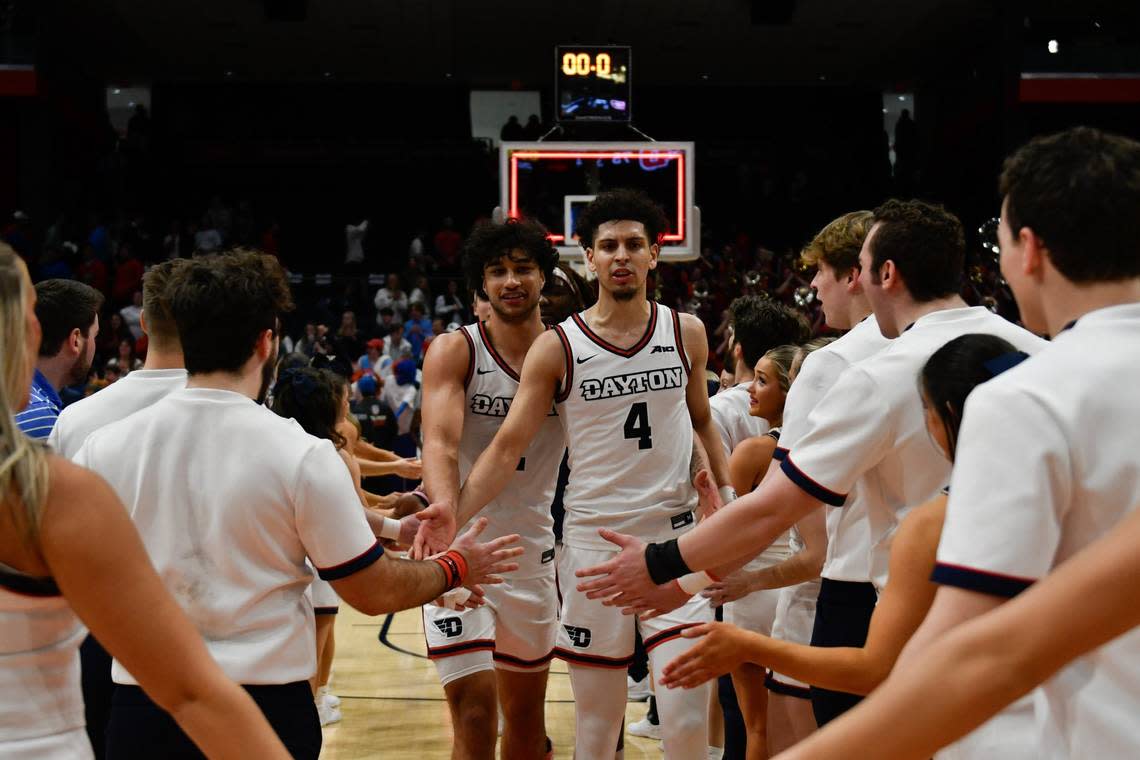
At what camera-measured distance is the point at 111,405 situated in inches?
152

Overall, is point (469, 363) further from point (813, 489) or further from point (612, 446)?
point (813, 489)

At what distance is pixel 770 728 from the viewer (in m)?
4.83

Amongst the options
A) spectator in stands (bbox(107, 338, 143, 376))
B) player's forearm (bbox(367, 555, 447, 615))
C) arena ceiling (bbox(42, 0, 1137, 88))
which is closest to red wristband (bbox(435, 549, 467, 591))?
player's forearm (bbox(367, 555, 447, 615))

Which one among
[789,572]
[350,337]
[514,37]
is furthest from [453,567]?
[514,37]

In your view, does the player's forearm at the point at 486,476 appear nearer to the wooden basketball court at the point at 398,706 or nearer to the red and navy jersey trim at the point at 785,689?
the red and navy jersey trim at the point at 785,689

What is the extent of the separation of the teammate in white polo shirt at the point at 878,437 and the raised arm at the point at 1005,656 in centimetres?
176

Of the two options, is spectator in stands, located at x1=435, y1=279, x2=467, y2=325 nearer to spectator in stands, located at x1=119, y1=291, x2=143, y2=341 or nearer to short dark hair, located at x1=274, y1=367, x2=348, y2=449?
spectator in stands, located at x1=119, y1=291, x2=143, y2=341

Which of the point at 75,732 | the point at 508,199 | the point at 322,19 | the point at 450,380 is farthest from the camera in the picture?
the point at 322,19

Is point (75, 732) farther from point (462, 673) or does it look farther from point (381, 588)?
point (462, 673)

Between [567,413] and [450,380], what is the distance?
549 millimetres

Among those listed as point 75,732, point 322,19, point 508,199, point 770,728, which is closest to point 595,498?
point 770,728

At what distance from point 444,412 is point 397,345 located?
11532 millimetres

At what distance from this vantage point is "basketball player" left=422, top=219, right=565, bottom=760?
4980 millimetres

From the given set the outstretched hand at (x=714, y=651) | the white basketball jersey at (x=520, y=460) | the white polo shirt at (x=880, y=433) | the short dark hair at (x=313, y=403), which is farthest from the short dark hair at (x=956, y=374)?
the short dark hair at (x=313, y=403)
